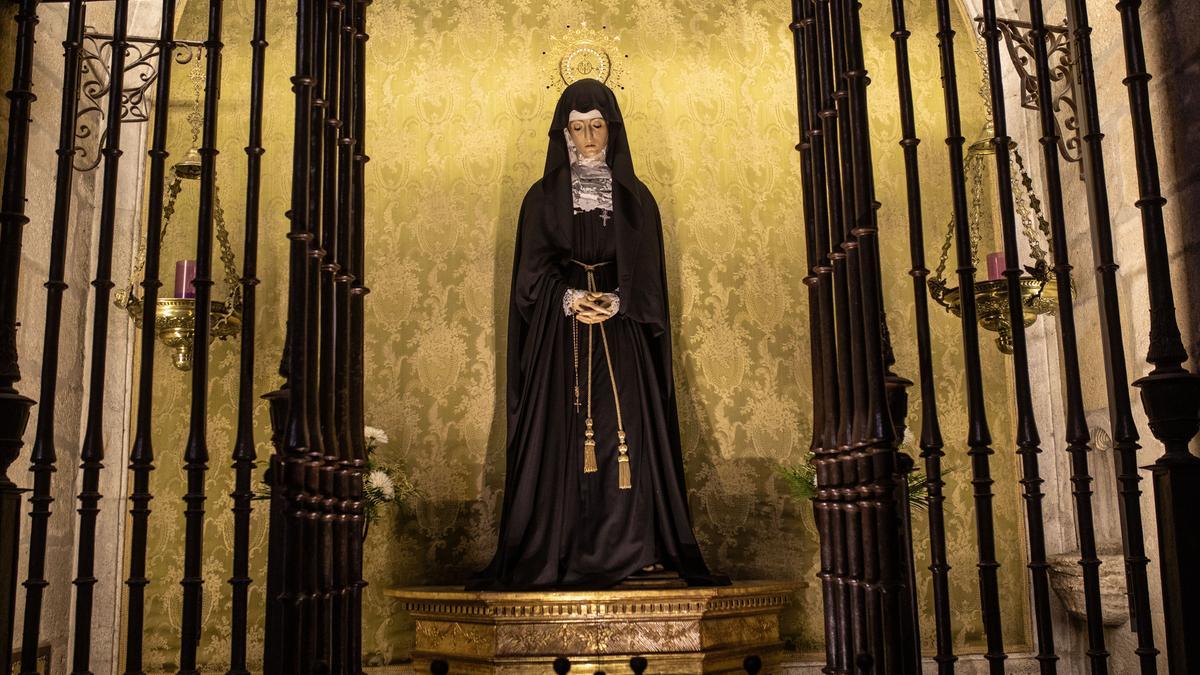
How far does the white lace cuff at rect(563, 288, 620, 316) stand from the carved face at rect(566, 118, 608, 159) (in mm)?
691

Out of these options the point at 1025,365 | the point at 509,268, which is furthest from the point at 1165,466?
the point at 509,268

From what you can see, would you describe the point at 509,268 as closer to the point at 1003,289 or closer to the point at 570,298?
the point at 570,298

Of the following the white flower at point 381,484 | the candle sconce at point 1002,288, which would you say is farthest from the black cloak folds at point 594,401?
the candle sconce at point 1002,288

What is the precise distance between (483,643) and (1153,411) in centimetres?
265

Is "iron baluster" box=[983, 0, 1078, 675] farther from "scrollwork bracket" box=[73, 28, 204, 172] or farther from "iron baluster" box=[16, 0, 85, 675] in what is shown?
"scrollwork bracket" box=[73, 28, 204, 172]

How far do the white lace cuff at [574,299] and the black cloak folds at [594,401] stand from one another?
1.2 inches

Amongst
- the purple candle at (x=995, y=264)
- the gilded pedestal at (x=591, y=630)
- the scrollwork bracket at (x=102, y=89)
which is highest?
the scrollwork bracket at (x=102, y=89)

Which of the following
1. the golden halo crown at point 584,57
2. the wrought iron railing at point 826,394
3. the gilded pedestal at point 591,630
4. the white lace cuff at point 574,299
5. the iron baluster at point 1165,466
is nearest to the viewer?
the iron baluster at point 1165,466

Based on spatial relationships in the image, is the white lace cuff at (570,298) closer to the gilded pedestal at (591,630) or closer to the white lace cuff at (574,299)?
the white lace cuff at (574,299)

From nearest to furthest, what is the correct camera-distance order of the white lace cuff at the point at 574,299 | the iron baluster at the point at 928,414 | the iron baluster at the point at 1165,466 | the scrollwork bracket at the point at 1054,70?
the iron baluster at the point at 1165,466 → the iron baluster at the point at 928,414 → the scrollwork bracket at the point at 1054,70 → the white lace cuff at the point at 574,299

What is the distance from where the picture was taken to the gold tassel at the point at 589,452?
4820mm

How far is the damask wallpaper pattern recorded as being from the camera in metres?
5.45

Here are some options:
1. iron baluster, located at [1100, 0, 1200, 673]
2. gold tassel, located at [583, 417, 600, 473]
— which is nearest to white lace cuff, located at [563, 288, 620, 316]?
gold tassel, located at [583, 417, 600, 473]

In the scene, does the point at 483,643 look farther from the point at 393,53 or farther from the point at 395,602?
the point at 393,53
